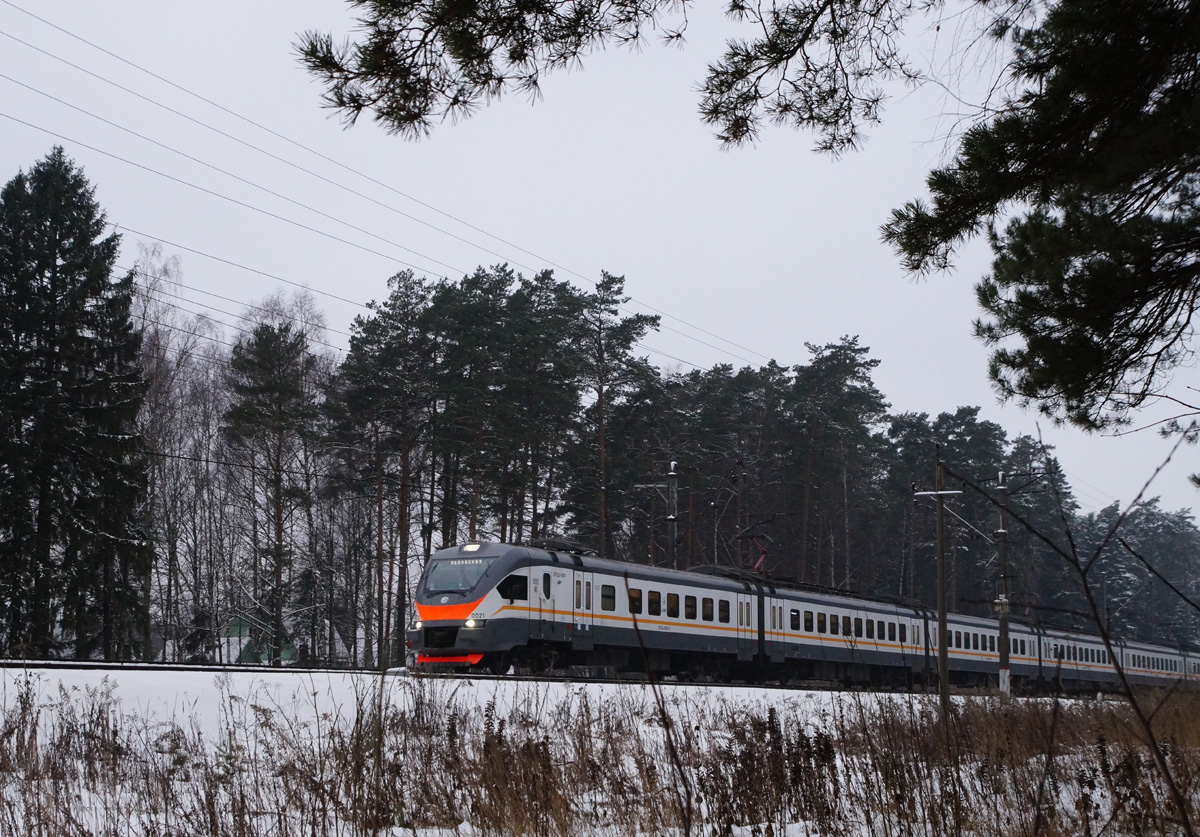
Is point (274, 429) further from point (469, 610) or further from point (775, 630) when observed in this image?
point (775, 630)

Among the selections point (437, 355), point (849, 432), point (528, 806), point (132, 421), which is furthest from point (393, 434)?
point (528, 806)

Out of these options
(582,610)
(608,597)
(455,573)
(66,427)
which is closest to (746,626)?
(608,597)

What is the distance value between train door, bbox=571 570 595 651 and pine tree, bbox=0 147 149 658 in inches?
501

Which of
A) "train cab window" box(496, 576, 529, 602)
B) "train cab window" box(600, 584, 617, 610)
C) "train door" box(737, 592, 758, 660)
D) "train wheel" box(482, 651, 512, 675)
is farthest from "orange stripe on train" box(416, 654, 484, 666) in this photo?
"train door" box(737, 592, 758, 660)

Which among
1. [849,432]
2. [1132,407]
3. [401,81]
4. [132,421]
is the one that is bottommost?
[1132,407]

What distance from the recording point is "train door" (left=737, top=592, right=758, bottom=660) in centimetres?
2530

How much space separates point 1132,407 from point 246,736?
758 centimetres

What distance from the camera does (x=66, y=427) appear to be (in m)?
26.7

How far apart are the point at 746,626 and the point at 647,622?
4262 millimetres

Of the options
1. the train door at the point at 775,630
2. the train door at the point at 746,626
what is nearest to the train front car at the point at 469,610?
the train door at the point at 746,626

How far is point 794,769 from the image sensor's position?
237 inches

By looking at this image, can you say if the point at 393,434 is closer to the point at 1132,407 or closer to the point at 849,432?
the point at 849,432

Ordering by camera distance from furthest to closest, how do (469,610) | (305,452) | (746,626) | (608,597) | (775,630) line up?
(305,452)
(775,630)
(746,626)
(608,597)
(469,610)

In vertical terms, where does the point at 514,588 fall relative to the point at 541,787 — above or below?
above
